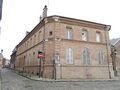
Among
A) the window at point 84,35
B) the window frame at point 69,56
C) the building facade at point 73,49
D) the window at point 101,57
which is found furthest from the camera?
the window at point 101,57

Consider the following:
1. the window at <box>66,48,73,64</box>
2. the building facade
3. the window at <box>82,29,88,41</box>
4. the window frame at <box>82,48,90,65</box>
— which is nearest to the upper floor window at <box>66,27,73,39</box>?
the building facade

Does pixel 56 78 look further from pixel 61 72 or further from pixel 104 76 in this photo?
pixel 104 76

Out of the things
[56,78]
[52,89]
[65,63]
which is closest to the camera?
[52,89]

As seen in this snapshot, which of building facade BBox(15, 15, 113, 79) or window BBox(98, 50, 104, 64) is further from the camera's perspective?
window BBox(98, 50, 104, 64)

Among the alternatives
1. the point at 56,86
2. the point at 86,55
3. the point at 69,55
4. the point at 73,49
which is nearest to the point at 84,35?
the point at 86,55

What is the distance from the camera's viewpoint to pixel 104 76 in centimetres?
1933

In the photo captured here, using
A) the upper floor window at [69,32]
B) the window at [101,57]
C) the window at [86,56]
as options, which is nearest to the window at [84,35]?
the window at [86,56]

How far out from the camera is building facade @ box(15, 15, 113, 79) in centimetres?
1723

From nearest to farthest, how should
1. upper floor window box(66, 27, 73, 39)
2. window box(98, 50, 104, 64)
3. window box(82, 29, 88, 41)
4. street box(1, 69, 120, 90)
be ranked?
street box(1, 69, 120, 90)
upper floor window box(66, 27, 73, 39)
window box(82, 29, 88, 41)
window box(98, 50, 104, 64)

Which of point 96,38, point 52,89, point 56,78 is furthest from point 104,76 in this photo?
point 52,89

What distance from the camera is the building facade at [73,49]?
17.2m

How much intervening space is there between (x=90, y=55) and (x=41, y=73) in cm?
725

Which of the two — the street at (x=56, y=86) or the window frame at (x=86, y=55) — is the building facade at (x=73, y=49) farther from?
the street at (x=56, y=86)

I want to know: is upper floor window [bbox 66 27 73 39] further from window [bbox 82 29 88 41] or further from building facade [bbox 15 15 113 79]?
window [bbox 82 29 88 41]
